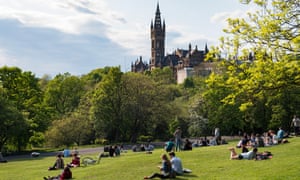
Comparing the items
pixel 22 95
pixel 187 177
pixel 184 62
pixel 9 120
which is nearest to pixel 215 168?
pixel 187 177

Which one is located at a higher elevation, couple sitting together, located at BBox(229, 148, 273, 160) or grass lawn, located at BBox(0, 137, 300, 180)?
couple sitting together, located at BBox(229, 148, 273, 160)

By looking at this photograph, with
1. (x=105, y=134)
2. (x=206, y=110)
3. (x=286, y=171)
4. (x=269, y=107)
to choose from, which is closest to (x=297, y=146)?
(x=286, y=171)

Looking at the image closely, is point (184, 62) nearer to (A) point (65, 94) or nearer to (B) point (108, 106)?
(A) point (65, 94)

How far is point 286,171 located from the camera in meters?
17.7

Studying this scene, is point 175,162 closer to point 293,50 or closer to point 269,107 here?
point 293,50

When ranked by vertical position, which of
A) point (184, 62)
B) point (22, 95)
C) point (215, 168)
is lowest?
point (215, 168)

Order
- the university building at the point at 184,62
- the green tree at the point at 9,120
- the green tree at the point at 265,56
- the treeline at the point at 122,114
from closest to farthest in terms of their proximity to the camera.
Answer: the green tree at the point at 265,56
the green tree at the point at 9,120
the treeline at the point at 122,114
the university building at the point at 184,62

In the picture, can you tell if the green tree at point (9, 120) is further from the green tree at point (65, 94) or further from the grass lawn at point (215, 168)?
the green tree at point (65, 94)

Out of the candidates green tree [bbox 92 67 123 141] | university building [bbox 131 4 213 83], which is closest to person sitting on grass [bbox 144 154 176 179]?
green tree [bbox 92 67 123 141]

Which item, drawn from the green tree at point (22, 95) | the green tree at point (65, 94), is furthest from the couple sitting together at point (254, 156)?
the green tree at point (65, 94)

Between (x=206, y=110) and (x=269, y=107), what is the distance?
45.8 feet

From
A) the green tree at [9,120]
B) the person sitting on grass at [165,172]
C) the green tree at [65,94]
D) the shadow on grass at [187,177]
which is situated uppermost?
the green tree at [65,94]

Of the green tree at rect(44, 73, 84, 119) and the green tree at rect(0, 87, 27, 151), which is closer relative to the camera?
the green tree at rect(0, 87, 27, 151)

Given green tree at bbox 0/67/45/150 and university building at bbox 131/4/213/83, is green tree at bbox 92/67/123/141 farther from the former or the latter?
university building at bbox 131/4/213/83
